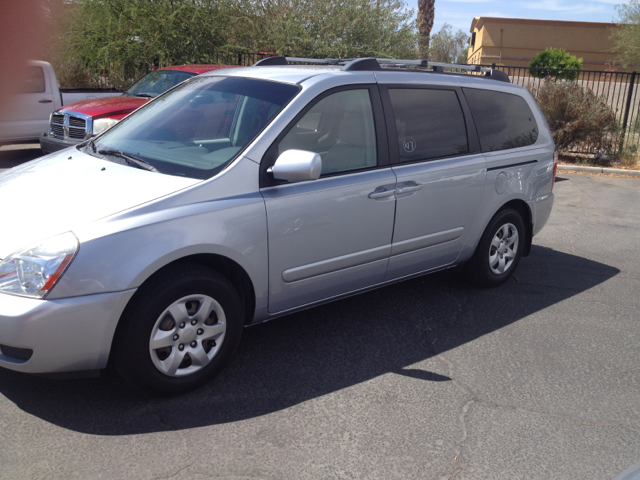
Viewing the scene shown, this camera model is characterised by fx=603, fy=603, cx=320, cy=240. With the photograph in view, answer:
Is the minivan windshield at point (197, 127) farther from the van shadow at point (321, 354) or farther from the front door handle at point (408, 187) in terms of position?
the van shadow at point (321, 354)

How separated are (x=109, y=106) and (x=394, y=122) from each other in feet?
19.7

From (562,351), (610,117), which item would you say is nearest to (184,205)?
(562,351)

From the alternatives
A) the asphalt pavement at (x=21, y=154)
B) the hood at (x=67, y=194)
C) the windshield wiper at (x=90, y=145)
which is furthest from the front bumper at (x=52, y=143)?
the hood at (x=67, y=194)

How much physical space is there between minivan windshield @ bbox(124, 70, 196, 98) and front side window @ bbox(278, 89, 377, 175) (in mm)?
5758

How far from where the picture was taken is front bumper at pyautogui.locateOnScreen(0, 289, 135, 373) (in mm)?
2842

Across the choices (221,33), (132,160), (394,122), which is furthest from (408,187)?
(221,33)

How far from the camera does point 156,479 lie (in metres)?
2.72

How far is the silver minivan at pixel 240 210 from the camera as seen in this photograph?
296 cm

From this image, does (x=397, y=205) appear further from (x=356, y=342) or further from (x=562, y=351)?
(x=562, y=351)

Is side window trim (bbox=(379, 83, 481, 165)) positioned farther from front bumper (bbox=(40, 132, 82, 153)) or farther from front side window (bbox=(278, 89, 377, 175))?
front bumper (bbox=(40, 132, 82, 153))

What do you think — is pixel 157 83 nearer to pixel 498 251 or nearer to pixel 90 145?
pixel 90 145

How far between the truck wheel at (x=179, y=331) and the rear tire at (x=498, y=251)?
239cm

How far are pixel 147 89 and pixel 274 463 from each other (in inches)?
316

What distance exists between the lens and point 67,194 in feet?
11.0
